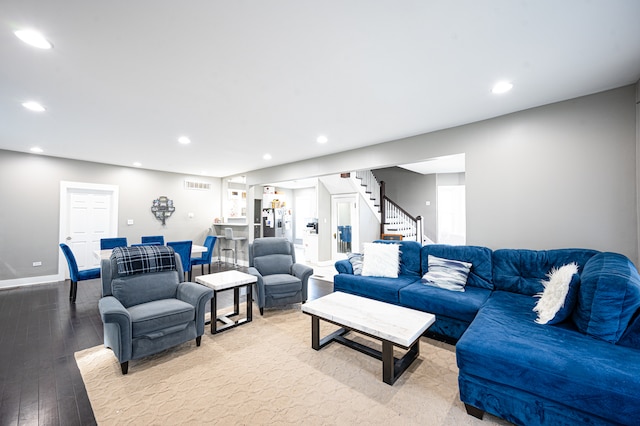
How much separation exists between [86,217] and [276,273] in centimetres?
510

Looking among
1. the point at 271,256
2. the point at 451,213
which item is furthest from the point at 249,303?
the point at 451,213

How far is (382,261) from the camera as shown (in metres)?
3.76

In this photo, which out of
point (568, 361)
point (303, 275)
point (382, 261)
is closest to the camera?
point (568, 361)

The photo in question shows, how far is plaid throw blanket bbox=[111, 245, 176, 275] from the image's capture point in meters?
2.76

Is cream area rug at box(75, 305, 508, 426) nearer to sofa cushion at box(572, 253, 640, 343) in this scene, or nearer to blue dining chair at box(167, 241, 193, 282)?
sofa cushion at box(572, 253, 640, 343)

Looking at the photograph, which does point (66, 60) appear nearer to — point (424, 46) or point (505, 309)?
point (424, 46)

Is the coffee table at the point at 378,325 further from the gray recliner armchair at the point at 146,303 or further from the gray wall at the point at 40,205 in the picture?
the gray wall at the point at 40,205

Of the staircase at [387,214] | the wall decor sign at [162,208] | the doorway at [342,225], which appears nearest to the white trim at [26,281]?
the wall decor sign at [162,208]

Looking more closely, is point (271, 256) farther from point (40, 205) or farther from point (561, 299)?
point (40, 205)

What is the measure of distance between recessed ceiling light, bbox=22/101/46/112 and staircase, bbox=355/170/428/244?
6.19 metres

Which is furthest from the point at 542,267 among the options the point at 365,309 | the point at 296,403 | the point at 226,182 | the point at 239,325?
the point at 226,182

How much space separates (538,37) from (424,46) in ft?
2.60

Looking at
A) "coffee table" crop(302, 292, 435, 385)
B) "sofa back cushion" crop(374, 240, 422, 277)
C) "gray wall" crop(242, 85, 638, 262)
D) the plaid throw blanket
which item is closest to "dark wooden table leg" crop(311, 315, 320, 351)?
"coffee table" crop(302, 292, 435, 385)

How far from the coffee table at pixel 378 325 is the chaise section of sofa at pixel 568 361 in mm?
405
